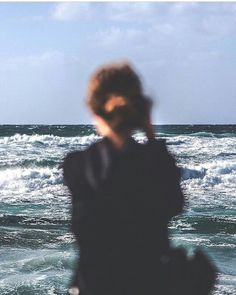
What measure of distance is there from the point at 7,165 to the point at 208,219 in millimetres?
17707

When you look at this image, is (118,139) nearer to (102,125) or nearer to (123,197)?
(102,125)

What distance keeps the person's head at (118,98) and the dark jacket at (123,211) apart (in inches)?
3.2

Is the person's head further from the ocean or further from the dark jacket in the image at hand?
the ocean

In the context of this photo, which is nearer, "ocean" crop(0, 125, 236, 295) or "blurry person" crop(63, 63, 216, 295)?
"blurry person" crop(63, 63, 216, 295)

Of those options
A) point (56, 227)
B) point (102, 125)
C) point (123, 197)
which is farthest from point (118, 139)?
point (56, 227)

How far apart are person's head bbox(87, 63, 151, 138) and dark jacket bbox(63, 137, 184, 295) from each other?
8cm

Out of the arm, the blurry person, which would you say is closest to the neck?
the blurry person

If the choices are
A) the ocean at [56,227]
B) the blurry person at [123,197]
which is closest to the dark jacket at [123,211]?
the blurry person at [123,197]

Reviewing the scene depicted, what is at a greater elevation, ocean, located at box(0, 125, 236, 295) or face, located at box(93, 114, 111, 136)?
face, located at box(93, 114, 111, 136)

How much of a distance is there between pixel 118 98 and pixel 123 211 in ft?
1.43

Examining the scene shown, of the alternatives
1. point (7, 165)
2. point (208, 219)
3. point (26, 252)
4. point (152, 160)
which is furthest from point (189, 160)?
point (152, 160)

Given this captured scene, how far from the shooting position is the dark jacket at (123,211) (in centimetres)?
226

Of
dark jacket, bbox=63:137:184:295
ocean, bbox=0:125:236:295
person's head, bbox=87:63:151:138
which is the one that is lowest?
ocean, bbox=0:125:236:295

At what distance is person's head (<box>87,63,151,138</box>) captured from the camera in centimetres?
227
